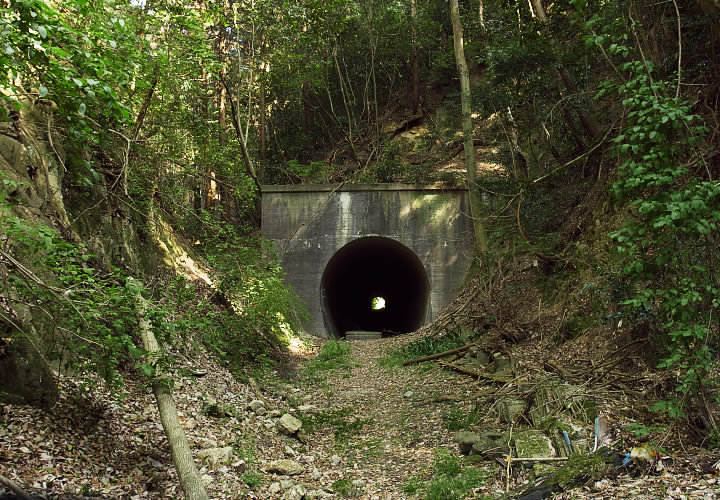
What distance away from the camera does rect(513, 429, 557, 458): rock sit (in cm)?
557

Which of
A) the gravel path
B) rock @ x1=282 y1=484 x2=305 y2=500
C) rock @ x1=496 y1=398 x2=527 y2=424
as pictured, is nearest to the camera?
rock @ x1=282 y1=484 x2=305 y2=500

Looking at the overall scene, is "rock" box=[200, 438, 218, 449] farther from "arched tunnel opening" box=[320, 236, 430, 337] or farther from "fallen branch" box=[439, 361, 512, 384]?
"arched tunnel opening" box=[320, 236, 430, 337]

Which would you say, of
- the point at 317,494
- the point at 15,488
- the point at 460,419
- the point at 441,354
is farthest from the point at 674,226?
the point at 441,354

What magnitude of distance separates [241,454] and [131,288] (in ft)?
9.24

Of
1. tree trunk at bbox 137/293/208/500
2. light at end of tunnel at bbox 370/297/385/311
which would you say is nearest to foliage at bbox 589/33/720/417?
tree trunk at bbox 137/293/208/500

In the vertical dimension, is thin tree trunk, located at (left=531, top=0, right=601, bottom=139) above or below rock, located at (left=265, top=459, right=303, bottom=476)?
above

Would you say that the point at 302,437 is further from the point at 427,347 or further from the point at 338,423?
the point at 427,347

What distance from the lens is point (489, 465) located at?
→ 5.86 m

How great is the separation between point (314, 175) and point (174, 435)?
15212 millimetres

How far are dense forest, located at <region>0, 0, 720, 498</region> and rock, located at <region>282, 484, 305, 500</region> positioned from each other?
358mm

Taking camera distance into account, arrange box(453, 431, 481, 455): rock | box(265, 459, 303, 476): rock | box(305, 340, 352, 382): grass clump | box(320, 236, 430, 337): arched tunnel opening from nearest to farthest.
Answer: box(265, 459, 303, 476): rock, box(453, 431, 481, 455): rock, box(305, 340, 352, 382): grass clump, box(320, 236, 430, 337): arched tunnel opening

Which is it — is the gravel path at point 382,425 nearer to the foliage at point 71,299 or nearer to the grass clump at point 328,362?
the grass clump at point 328,362

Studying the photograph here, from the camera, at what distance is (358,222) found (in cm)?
1598

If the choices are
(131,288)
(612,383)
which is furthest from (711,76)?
(131,288)
